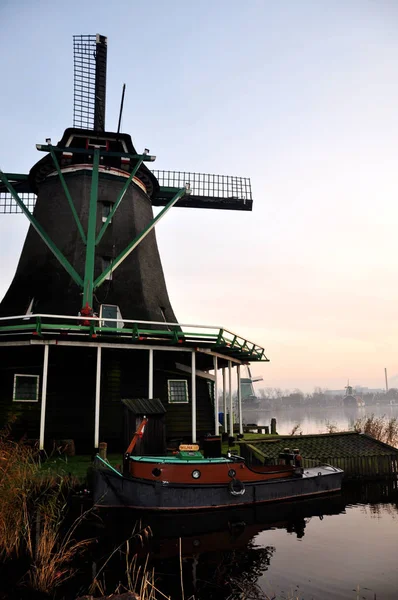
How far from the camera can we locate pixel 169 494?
1248 cm

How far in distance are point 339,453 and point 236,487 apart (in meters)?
7.39

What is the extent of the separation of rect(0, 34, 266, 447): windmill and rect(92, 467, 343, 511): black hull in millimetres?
5018

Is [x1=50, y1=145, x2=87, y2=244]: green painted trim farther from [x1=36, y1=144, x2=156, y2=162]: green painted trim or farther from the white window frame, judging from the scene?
the white window frame

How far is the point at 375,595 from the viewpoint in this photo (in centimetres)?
793

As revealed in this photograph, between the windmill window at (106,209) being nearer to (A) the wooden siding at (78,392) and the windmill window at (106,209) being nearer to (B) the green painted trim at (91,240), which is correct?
(B) the green painted trim at (91,240)

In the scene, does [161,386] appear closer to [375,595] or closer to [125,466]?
[125,466]

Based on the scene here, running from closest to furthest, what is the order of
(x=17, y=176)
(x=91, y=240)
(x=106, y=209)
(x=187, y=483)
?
(x=187, y=483), (x=91, y=240), (x=106, y=209), (x=17, y=176)

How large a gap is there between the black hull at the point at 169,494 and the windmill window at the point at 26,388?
25.6ft

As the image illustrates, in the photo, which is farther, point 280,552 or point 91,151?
point 91,151

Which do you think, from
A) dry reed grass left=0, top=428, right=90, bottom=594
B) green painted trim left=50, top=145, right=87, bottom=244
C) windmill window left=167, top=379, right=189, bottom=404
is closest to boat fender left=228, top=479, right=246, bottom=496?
dry reed grass left=0, top=428, right=90, bottom=594

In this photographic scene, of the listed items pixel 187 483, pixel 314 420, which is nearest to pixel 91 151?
pixel 187 483

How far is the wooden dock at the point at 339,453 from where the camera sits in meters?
18.3

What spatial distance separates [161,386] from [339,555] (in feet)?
39.5

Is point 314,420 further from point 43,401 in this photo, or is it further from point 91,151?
point 43,401
